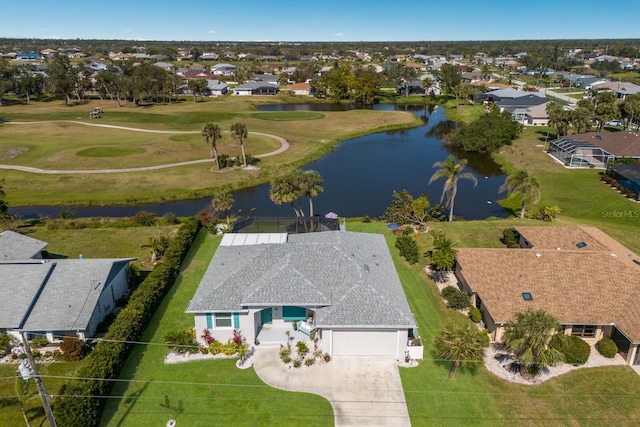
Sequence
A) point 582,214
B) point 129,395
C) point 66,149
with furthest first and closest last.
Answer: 1. point 66,149
2. point 582,214
3. point 129,395

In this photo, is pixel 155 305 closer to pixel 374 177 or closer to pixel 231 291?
pixel 231 291

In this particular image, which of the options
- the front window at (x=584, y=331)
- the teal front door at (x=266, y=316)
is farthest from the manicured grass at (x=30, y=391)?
the front window at (x=584, y=331)

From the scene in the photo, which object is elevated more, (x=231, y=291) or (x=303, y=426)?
(x=231, y=291)

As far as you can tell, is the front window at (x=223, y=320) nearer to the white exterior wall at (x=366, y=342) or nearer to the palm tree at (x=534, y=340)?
the white exterior wall at (x=366, y=342)

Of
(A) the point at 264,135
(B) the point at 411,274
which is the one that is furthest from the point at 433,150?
(B) the point at 411,274

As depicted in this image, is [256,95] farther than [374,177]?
Yes

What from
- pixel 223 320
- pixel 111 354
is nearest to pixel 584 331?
pixel 223 320

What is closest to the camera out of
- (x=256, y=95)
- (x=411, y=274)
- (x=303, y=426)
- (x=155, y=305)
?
(x=303, y=426)
